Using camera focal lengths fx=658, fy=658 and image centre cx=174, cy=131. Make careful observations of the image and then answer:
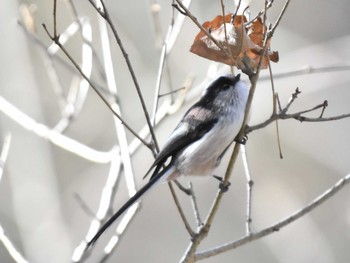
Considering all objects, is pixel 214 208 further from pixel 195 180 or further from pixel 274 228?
pixel 195 180

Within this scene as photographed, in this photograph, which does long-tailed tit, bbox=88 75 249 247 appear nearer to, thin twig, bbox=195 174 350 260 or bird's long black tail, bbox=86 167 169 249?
bird's long black tail, bbox=86 167 169 249

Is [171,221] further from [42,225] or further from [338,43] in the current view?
[338,43]

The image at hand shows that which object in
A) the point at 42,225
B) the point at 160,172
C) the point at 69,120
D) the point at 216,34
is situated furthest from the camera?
the point at 42,225

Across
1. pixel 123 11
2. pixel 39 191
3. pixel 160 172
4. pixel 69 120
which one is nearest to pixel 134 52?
pixel 123 11

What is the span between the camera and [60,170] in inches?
212

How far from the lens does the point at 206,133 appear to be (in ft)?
8.33

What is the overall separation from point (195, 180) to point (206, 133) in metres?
2.32

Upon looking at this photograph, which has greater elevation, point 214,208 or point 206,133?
point 206,133

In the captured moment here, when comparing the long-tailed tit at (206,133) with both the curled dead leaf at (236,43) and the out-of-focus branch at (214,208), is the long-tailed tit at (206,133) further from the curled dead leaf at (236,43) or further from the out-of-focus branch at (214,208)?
the curled dead leaf at (236,43)

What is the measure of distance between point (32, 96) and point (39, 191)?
0.63m

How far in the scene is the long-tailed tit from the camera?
2.49 m

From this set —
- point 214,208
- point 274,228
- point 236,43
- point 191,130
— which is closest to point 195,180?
point 191,130

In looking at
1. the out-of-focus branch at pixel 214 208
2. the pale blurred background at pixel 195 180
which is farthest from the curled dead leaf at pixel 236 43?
the pale blurred background at pixel 195 180

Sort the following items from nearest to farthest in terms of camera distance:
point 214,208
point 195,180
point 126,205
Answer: point 214,208 < point 126,205 < point 195,180
